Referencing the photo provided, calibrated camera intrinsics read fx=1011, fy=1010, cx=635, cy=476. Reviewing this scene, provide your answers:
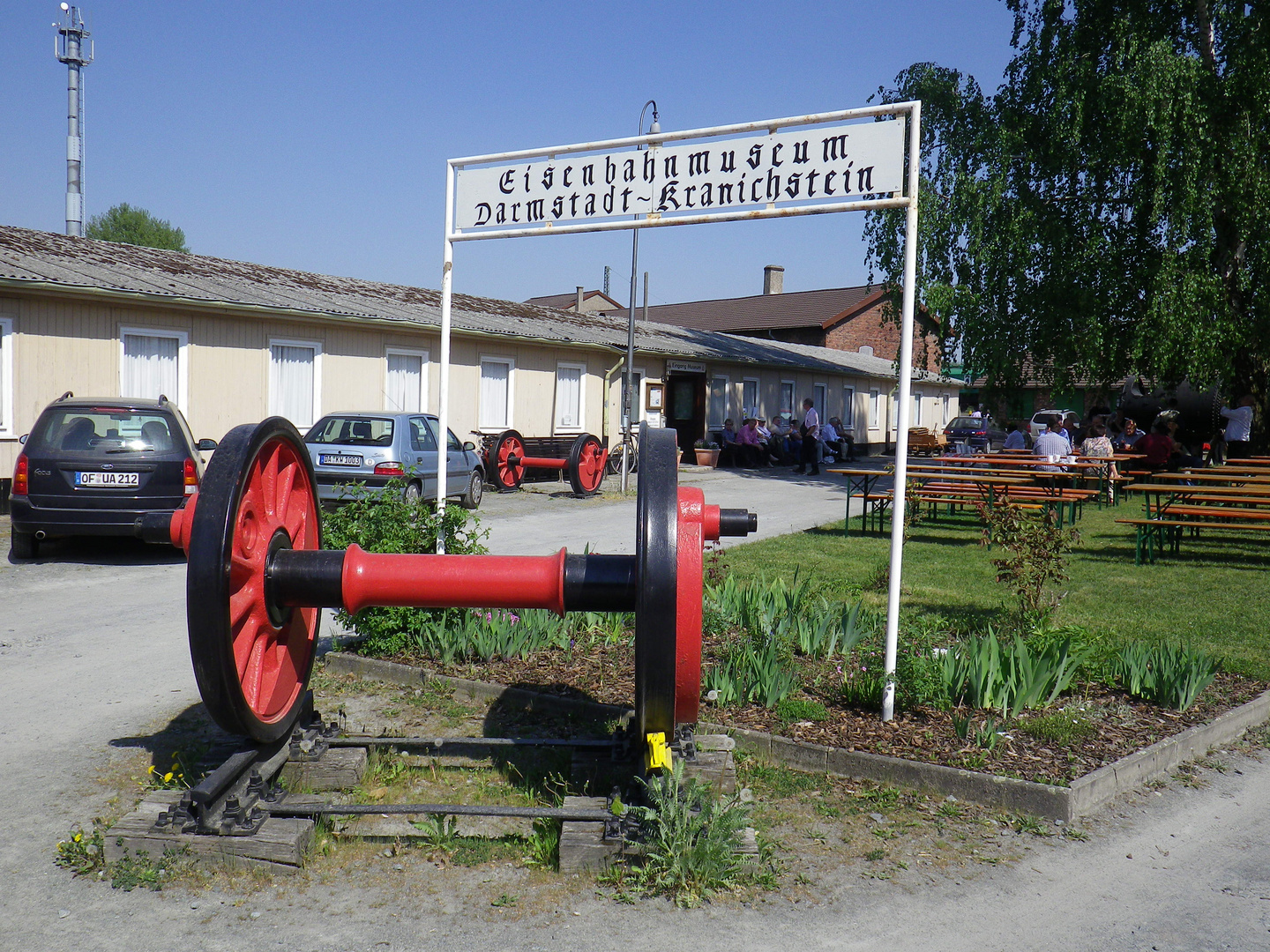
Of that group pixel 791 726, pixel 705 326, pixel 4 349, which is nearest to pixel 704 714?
pixel 791 726

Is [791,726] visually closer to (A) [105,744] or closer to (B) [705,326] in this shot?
(A) [105,744]

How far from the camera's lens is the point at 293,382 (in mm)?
17766

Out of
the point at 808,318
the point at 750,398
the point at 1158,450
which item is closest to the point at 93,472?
the point at 1158,450

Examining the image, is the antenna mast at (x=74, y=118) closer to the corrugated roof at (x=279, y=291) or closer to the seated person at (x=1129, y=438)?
the corrugated roof at (x=279, y=291)

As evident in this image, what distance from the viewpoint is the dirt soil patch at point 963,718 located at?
4672 millimetres

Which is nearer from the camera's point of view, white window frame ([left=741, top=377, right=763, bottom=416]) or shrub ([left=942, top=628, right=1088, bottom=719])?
shrub ([left=942, top=628, right=1088, bottom=719])

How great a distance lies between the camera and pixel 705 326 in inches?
1834

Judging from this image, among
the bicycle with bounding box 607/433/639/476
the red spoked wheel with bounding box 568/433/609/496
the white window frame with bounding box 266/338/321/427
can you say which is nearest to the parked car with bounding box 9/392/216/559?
the white window frame with bounding box 266/338/321/427

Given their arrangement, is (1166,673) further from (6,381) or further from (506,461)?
(506,461)

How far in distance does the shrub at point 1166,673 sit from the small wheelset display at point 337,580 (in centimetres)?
304

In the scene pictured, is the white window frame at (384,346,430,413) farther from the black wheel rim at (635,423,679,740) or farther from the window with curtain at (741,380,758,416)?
the black wheel rim at (635,423,679,740)

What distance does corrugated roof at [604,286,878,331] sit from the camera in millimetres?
44625

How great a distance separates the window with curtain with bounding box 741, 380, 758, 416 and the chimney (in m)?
26.1

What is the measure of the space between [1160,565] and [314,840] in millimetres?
10082
